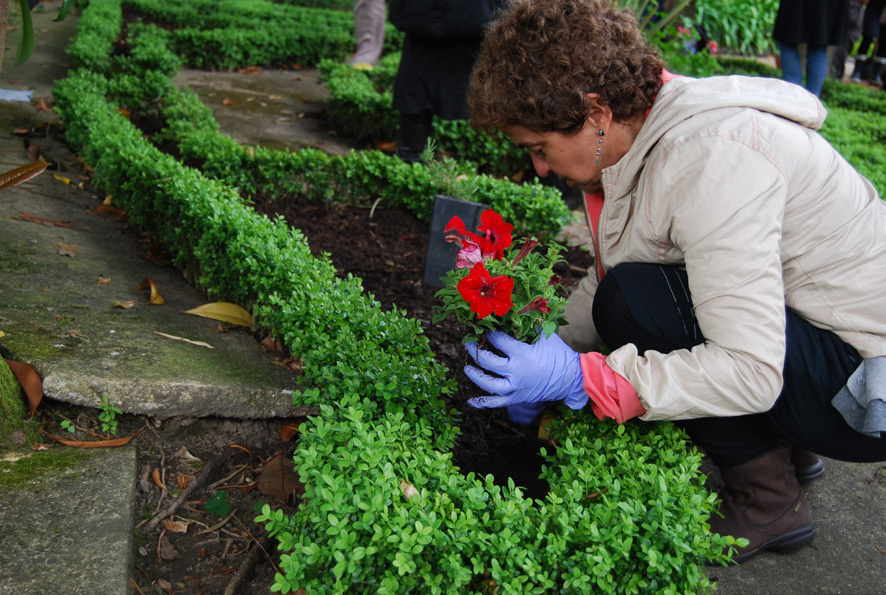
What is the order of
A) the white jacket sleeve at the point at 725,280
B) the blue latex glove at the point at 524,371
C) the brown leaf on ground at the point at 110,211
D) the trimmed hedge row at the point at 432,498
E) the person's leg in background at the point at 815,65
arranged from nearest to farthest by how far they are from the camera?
the trimmed hedge row at the point at 432,498 → the white jacket sleeve at the point at 725,280 → the blue latex glove at the point at 524,371 → the brown leaf on ground at the point at 110,211 → the person's leg in background at the point at 815,65

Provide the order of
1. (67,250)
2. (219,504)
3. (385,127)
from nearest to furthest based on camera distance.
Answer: (219,504), (67,250), (385,127)

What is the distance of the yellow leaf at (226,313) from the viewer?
3051mm

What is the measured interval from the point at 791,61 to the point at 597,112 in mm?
6472

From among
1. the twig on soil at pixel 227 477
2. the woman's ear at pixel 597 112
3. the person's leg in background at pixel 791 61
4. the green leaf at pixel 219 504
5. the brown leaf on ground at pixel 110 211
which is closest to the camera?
the woman's ear at pixel 597 112

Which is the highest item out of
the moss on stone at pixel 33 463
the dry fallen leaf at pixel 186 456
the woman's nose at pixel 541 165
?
the woman's nose at pixel 541 165

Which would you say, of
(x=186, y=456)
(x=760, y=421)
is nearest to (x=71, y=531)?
(x=186, y=456)

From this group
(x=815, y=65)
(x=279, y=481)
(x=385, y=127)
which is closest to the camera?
(x=279, y=481)

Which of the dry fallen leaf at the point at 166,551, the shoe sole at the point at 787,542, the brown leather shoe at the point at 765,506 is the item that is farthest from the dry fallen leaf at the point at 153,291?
the shoe sole at the point at 787,542

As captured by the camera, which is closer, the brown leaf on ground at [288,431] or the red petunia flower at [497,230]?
the red petunia flower at [497,230]

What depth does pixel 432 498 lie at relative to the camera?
1745mm

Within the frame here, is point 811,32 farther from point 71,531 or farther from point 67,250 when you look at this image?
point 71,531

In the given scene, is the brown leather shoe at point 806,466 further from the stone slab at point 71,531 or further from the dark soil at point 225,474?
the stone slab at point 71,531

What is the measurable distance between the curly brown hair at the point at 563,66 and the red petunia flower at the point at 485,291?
1.90ft

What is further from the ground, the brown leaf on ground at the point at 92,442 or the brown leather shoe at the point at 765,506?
the brown leather shoe at the point at 765,506
